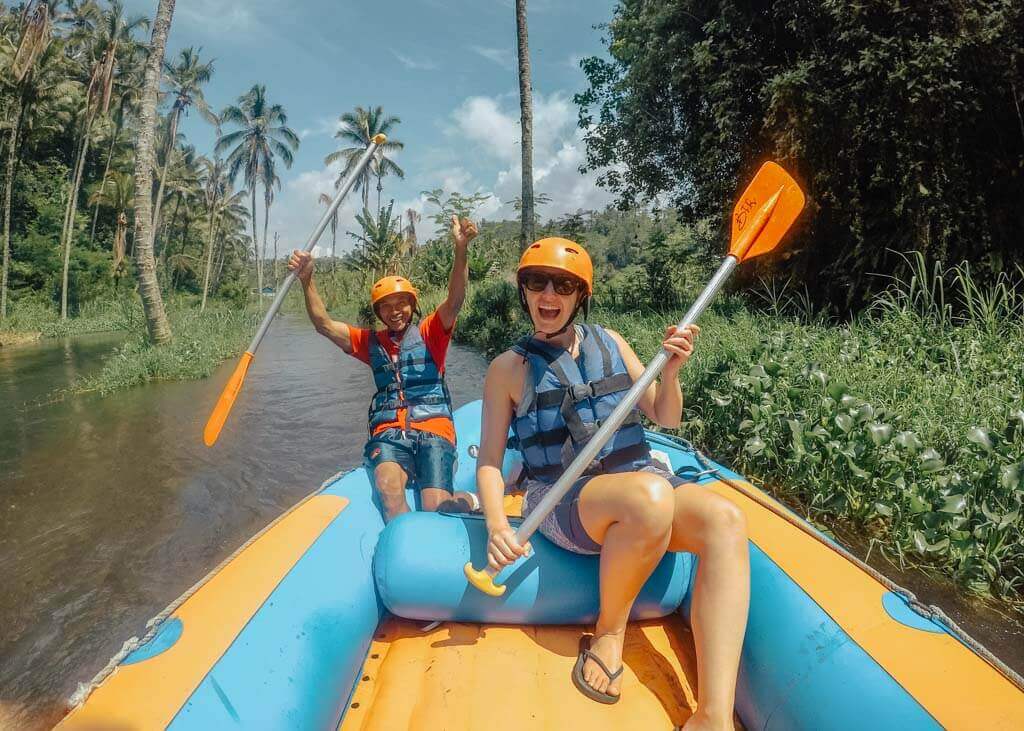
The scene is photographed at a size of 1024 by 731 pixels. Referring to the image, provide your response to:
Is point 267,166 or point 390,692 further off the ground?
point 267,166

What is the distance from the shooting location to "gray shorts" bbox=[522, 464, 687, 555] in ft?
5.41

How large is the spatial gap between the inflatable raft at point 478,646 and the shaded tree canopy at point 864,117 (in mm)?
4259

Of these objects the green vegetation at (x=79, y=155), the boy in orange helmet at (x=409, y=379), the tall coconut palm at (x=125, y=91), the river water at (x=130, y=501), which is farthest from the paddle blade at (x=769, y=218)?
the tall coconut palm at (x=125, y=91)

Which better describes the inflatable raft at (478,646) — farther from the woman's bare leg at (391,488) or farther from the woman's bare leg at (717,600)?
the woman's bare leg at (391,488)

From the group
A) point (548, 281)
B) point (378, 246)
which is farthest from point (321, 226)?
point (378, 246)

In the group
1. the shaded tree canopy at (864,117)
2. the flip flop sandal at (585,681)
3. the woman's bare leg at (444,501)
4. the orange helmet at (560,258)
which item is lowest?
the flip flop sandal at (585,681)

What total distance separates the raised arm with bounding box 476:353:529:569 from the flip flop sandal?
15.8 inches

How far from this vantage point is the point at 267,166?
31.3 metres

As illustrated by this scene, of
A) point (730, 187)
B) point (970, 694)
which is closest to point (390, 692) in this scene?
point (970, 694)

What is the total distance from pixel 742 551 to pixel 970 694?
0.49 m

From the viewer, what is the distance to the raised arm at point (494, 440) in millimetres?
1632

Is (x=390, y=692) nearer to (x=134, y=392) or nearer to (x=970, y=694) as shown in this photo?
(x=970, y=694)

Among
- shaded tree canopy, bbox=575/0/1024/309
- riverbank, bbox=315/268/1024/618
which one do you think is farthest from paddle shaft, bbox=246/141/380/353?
shaded tree canopy, bbox=575/0/1024/309

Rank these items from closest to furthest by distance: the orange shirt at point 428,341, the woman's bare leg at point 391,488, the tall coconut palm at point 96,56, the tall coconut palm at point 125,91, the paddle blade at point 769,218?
1. the paddle blade at point 769,218
2. the woman's bare leg at point 391,488
3. the orange shirt at point 428,341
4. the tall coconut palm at point 96,56
5. the tall coconut palm at point 125,91
